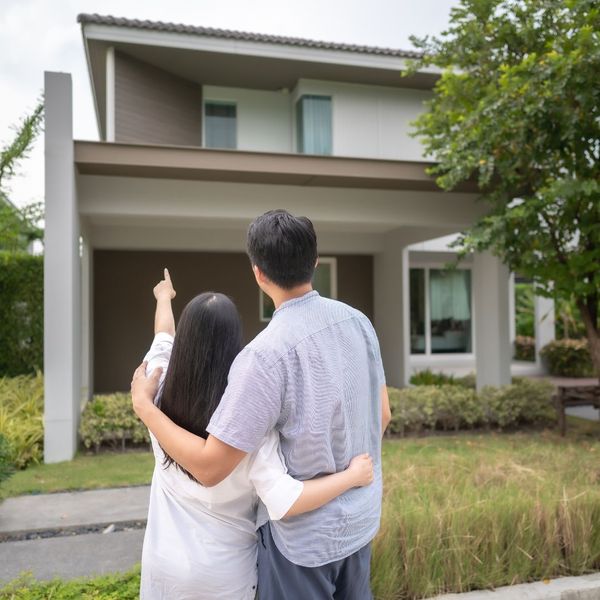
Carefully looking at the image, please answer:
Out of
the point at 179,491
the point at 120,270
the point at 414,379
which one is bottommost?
the point at 414,379

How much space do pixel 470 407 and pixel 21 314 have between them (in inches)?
302

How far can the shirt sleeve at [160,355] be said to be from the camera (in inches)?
69.1

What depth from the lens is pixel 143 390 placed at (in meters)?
1.63

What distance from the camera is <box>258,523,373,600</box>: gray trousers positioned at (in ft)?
5.25

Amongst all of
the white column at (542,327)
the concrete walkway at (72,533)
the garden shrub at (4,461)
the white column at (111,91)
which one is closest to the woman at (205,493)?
the concrete walkway at (72,533)

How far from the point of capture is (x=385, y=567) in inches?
120

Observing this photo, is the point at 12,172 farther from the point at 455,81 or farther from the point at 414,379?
the point at 414,379

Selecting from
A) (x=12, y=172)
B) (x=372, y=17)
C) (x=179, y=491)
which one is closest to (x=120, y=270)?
(x=12, y=172)

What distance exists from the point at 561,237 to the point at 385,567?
602cm

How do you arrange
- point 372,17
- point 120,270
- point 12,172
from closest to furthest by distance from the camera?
point 12,172, point 120,270, point 372,17

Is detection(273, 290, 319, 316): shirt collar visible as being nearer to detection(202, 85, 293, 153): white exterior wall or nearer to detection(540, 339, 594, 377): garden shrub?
detection(202, 85, 293, 153): white exterior wall

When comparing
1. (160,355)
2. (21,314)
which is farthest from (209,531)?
(21,314)

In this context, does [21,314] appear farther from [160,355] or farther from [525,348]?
[525,348]

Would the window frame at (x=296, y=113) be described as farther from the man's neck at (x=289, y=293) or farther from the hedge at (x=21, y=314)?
the man's neck at (x=289, y=293)
